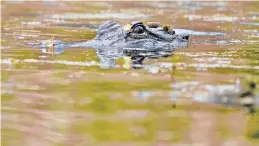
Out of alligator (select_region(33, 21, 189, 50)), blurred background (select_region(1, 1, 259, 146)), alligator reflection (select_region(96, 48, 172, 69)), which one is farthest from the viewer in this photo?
alligator (select_region(33, 21, 189, 50))

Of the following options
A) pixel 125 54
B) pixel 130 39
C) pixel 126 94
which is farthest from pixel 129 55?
pixel 126 94

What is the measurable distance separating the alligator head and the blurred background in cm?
39

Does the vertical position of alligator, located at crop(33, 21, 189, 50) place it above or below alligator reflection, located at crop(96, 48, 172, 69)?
above

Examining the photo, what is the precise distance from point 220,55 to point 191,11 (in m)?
9.10

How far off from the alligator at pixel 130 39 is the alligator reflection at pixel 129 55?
0.33 m

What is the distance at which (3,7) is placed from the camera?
64.4ft

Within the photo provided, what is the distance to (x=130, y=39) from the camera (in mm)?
10375

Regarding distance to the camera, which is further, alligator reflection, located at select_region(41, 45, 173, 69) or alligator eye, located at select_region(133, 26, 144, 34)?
alligator eye, located at select_region(133, 26, 144, 34)

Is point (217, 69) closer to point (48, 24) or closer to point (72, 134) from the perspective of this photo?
point (72, 134)

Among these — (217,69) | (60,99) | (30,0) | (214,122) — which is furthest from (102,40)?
(30,0)

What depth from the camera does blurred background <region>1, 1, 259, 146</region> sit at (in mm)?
5207

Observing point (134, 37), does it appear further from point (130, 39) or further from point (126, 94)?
point (126, 94)

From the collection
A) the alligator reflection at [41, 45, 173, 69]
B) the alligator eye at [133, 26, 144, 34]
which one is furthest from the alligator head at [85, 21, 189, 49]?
the alligator reflection at [41, 45, 173, 69]

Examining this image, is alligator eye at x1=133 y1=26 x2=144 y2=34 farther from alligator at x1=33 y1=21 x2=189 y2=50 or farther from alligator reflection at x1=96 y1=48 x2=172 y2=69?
alligator reflection at x1=96 y1=48 x2=172 y2=69
